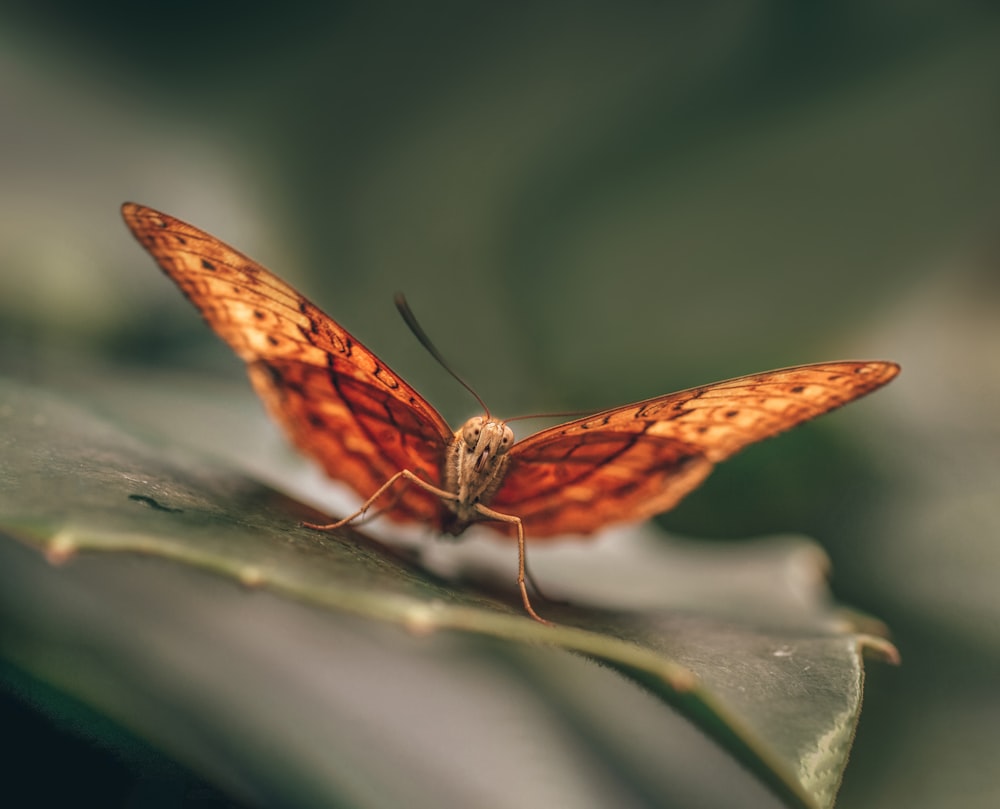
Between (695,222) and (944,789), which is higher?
(695,222)

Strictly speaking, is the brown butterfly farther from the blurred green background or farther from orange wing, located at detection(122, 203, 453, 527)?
the blurred green background

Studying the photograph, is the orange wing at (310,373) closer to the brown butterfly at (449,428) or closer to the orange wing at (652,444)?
the brown butterfly at (449,428)

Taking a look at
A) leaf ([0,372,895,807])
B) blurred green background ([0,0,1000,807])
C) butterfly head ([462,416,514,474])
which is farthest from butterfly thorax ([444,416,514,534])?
blurred green background ([0,0,1000,807])

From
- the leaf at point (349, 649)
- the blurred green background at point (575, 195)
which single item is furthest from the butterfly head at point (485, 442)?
the blurred green background at point (575, 195)

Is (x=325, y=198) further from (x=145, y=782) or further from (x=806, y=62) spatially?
(x=145, y=782)

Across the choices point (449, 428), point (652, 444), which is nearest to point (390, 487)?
point (449, 428)

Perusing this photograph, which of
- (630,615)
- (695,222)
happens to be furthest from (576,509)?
(695,222)
